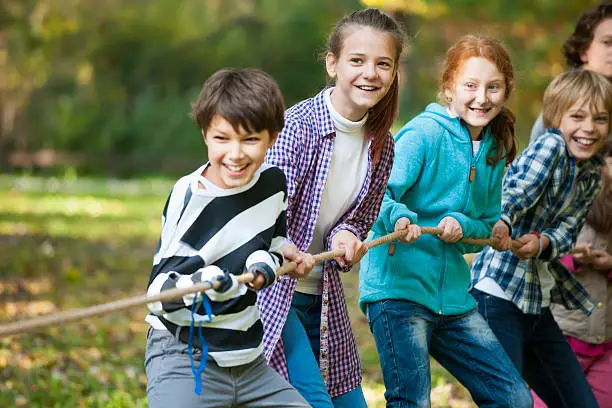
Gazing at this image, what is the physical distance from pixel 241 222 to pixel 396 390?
1244mm

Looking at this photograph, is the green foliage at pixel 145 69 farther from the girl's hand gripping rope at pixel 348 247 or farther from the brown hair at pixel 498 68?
the girl's hand gripping rope at pixel 348 247

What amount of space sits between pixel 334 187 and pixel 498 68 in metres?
0.96

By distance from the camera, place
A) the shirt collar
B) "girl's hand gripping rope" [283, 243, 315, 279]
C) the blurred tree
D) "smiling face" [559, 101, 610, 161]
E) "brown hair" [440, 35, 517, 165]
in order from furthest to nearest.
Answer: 1. the blurred tree
2. "smiling face" [559, 101, 610, 161]
3. "brown hair" [440, 35, 517, 165]
4. the shirt collar
5. "girl's hand gripping rope" [283, 243, 315, 279]

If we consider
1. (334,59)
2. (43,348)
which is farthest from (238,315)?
(43,348)

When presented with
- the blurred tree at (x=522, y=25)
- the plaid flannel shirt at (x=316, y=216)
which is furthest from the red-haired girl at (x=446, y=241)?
the blurred tree at (x=522, y=25)

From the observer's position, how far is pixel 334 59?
3934 millimetres

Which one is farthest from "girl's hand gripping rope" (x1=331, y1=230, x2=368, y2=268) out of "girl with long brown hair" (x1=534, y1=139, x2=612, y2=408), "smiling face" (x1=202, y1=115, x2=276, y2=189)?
"girl with long brown hair" (x1=534, y1=139, x2=612, y2=408)

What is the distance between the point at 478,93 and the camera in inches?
165

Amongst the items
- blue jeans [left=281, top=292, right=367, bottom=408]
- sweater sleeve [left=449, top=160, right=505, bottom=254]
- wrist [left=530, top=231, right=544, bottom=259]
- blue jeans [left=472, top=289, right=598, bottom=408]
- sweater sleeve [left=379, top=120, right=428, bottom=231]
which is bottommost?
blue jeans [left=472, top=289, right=598, bottom=408]

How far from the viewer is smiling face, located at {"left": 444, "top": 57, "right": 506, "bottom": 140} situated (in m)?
4.22

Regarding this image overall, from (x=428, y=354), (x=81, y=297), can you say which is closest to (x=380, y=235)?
(x=428, y=354)

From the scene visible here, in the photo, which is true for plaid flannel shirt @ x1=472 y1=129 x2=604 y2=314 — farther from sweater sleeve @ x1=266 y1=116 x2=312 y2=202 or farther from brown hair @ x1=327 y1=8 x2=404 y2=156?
sweater sleeve @ x1=266 y1=116 x2=312 y2=202

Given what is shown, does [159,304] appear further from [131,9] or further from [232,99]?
[131,9]

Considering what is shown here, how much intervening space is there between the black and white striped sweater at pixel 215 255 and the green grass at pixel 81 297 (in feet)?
8.51
